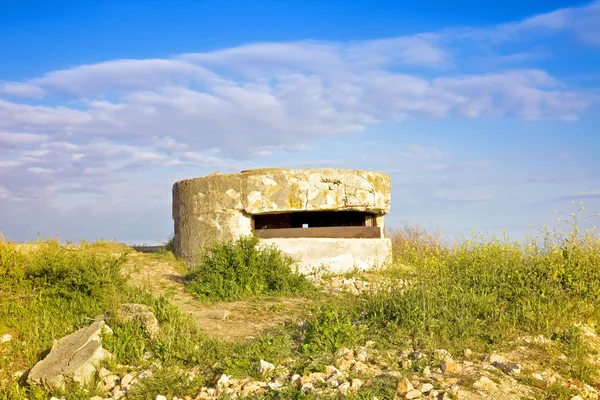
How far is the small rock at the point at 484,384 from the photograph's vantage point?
4.39m

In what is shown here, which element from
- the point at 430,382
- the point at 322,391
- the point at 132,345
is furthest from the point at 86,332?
the point at 430,382

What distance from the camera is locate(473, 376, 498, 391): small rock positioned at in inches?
173

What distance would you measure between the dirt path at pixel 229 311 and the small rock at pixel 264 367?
111 cm

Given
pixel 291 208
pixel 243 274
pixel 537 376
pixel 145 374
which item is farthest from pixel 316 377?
pixel 291 208

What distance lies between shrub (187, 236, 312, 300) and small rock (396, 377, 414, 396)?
3.74 m

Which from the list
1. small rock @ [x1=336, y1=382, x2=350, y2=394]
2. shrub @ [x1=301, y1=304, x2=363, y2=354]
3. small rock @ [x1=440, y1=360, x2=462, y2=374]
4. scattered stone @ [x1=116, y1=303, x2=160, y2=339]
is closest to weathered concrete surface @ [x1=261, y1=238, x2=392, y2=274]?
scattered stone @ [x1=116, y1=303, x2=160, y2=339]

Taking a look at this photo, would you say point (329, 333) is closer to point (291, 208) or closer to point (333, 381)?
point (333, 381)

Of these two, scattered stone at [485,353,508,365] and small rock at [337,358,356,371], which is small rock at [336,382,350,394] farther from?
scattered stone at [485,353,508,365]

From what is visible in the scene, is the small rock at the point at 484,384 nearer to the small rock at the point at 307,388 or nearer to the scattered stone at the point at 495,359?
the scattered stone at the point at 495,359

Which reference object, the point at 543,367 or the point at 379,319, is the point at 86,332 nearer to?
the point at 379,319

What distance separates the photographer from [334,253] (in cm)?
960

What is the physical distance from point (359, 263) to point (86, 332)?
5070 mm

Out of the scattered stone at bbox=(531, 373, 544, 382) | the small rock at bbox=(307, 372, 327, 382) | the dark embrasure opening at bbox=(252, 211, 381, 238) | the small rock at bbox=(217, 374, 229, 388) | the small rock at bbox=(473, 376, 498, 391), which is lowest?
the scattered stone at bbox=(531, 373, 544, 382)

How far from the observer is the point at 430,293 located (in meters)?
5.88
